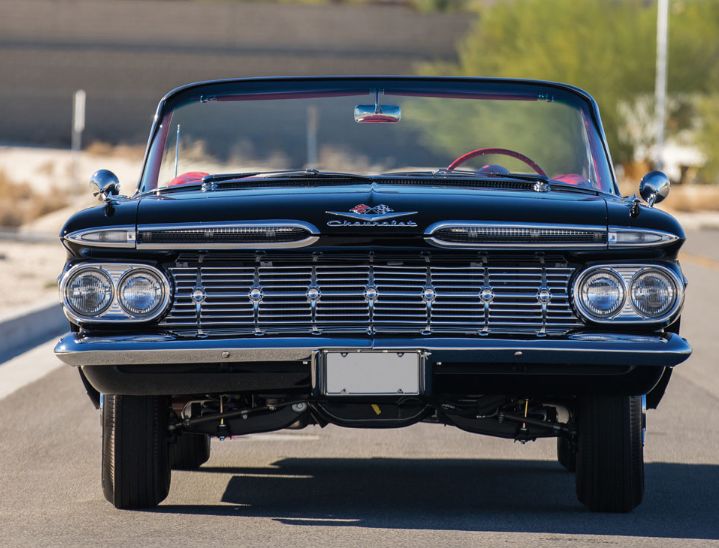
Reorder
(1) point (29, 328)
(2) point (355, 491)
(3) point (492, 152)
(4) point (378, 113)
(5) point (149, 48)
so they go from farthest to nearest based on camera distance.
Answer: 1. (5) point (149, 48)
2. (1) point (29, 328)
3. (3) point (492, 152)
4. (4) point (378, 113)
5. (2) point (355, 491)

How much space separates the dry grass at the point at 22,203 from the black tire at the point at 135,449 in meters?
32.4

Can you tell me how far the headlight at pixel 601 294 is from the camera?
18.5 ft

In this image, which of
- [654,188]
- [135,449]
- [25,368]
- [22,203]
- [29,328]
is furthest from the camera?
[22,203]

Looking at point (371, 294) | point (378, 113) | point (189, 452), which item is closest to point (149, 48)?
point (189, 452)

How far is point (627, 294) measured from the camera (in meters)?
5.65

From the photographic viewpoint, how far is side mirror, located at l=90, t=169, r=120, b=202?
6.52 m

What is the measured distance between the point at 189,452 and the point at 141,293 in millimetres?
1713

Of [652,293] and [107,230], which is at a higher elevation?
[107,230]

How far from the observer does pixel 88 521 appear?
5852 mm

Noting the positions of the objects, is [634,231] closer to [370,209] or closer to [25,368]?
[370,209]

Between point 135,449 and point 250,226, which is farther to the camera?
point 135,449

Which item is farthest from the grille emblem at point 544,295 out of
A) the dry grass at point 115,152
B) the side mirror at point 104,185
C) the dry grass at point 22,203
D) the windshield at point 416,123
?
the dry grass at point 115,152

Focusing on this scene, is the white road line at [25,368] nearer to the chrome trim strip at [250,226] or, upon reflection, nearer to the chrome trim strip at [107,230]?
the chrome trim strip at [107,230]

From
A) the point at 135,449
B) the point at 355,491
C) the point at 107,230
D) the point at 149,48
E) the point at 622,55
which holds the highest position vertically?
the point at 149,48
